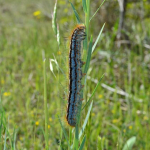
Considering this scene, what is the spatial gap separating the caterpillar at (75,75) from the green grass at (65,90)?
0.06m

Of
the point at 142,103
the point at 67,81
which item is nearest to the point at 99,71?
the point at 142,103

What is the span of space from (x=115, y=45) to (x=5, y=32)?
3895 millimetres

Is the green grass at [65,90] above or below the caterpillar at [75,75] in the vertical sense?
below

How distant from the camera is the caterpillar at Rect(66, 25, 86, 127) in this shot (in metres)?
1.68

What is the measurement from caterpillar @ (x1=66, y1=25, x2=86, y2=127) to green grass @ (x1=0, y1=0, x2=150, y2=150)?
6cm

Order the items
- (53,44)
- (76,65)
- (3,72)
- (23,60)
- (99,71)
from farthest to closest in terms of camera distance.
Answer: (53,44), (23,60), (3,72), (99,71), (76,65)

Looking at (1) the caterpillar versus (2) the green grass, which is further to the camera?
(2) the green grass

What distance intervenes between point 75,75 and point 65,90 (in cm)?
13

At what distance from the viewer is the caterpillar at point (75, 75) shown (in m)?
1.68

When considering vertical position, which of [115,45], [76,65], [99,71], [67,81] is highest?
[76,65]

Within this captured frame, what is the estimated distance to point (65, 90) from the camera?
169 centimetres

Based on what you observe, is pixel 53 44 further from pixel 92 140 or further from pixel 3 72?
pixel 92 140

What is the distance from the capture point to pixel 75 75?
1726 mm

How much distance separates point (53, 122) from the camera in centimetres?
328
